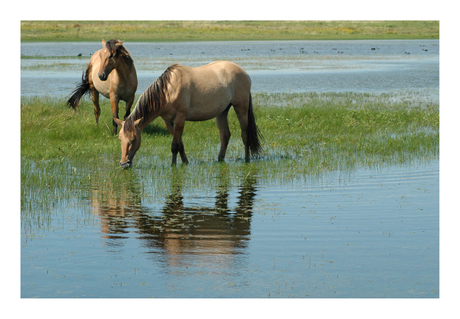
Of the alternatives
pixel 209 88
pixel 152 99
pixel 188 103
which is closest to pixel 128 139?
pixel 152 99

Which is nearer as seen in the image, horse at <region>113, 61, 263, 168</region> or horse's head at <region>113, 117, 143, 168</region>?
horse's head at <region>113, 117, 143, 168</region>

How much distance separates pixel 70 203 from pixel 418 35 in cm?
8206

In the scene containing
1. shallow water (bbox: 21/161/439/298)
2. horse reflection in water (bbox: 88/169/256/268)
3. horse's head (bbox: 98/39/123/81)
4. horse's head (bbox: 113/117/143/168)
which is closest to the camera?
shallow water (bbox: 21/161/439/298)

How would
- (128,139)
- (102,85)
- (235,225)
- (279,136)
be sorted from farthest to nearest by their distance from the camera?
(102,85) < (279,136) < (128,139) < (235,225)

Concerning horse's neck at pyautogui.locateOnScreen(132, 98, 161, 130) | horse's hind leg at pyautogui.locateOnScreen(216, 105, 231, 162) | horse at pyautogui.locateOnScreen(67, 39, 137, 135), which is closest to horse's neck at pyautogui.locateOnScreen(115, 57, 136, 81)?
horse at pyautogui.locateOnScreen(67, 39, 137, 135)

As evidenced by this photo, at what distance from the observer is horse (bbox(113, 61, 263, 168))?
36.8 ft

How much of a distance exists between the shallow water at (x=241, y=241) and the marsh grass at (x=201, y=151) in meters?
0.23

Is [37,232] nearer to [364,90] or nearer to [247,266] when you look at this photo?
→ [247,266]

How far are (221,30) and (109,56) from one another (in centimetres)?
7645

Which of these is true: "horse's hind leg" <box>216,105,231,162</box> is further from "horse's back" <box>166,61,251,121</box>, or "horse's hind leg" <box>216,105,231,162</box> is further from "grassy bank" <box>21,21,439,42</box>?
"grassy bank" <box>21,21,439,42</box>

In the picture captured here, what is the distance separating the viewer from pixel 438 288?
18.6 ft

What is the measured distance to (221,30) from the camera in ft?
289

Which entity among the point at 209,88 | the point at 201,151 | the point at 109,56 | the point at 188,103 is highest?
the point at 109,56

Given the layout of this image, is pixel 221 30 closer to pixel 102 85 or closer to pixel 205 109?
pixel 102 85
